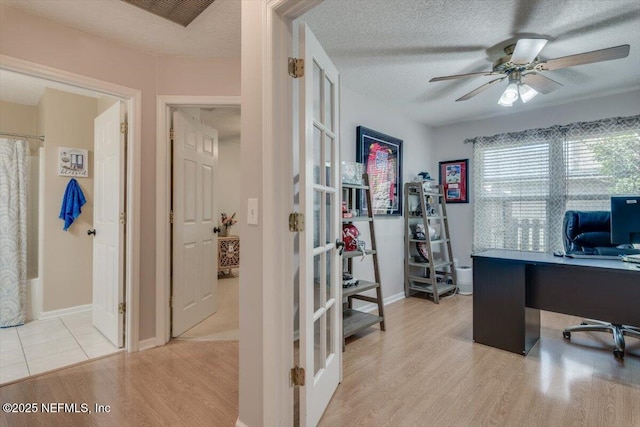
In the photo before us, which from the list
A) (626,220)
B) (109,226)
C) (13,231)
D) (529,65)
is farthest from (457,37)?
(13,231)

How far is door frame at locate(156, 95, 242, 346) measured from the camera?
2.58 m

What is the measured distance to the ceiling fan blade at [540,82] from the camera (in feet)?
8.33

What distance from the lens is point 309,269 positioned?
4.86 ft

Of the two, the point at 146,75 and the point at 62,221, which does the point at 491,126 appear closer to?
the point at 146,75

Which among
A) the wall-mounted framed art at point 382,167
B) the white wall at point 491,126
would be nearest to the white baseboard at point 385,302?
the wall-mounted framed art at point 382,167

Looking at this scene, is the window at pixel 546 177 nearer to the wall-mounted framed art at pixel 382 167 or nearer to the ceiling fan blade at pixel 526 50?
the wall-mounted framed art at pixel 382 167

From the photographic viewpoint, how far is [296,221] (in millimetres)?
1417

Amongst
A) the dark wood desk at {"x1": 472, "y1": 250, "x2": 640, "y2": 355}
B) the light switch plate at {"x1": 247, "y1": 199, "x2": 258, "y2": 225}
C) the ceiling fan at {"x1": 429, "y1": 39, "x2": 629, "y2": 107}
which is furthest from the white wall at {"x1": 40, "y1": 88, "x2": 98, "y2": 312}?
the dark wood desk at {"x1": 472, "y1": 250, "x2": 640, "y2": 355}

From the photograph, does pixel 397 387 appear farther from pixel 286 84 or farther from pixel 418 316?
pixel 286 84

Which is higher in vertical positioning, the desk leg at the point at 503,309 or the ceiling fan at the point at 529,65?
the ceiling fan at the point at 529,65

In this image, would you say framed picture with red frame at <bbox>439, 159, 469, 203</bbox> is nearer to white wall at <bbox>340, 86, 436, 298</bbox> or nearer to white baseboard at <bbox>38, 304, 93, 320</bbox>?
white wall at <bbox>340, 86, 436, 298</bbox>

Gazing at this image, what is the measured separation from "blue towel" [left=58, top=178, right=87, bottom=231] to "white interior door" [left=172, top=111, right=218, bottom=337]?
1382 millimetres

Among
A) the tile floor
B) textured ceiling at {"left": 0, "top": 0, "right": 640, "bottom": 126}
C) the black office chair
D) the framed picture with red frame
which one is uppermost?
textured ceiling at {"left": 0, "top": 0, "right": 640, "bottom": 126}

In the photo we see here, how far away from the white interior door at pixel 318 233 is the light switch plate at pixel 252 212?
212 millimetres
